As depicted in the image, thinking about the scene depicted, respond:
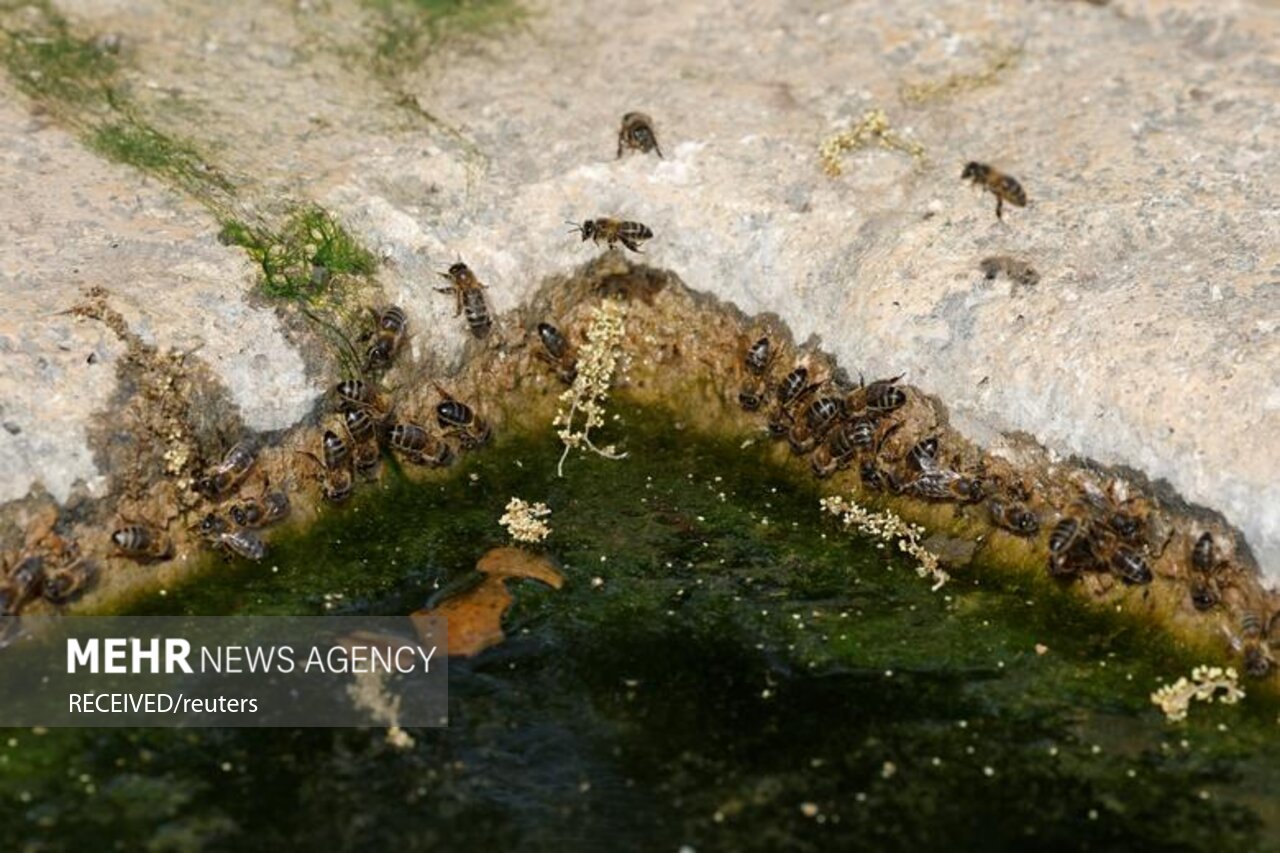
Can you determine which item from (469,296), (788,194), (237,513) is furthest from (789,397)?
(237,513)

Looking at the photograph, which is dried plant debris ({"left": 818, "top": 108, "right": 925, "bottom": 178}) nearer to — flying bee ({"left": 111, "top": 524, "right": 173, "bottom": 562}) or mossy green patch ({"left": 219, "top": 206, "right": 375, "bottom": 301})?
mossy green patch ({"left": 219, "top": 206, "right": 375, "bottom": 301})

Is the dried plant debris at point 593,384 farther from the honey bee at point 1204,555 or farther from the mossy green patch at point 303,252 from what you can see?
the honey bee at point 1204,555

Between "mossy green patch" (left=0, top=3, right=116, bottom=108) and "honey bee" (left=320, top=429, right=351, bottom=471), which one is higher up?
"mossy green patch" (left=0, top=3, right=116, bottom=108)

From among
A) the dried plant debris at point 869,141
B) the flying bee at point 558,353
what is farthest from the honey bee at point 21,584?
the dried plant debris at point 869,141

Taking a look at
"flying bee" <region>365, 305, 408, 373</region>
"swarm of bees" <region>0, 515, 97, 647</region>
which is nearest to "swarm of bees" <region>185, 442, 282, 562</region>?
"swarm of bees" <region>0, 515, 97, 647</region>

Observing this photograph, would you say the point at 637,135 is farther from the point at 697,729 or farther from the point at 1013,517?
the point at 697,729
